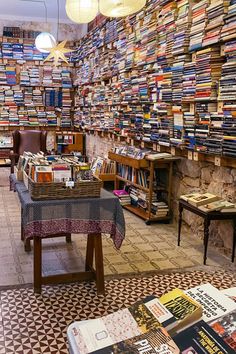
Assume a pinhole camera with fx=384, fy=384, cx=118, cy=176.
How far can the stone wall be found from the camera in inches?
151

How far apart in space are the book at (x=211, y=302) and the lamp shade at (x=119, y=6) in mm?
2881

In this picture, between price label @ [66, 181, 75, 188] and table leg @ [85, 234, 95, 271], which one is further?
table leg @ [85, 234, 95, 271]

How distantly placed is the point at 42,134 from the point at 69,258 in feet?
13.0

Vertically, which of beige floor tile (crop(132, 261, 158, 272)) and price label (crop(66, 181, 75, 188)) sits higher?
price label (crop(66, 181, 75, 188))

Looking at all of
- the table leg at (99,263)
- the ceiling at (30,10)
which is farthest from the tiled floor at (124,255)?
the ceiling at (30,10)

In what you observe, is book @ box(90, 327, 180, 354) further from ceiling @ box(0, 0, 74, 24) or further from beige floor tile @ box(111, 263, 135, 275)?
ceiling @ box(0, 0, 74, 24)

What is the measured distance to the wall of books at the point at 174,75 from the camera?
11.9ft

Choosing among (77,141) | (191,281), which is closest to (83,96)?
(77,141)

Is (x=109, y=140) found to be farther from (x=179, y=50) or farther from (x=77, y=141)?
(x=179, y=50)

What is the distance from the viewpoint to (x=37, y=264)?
288 cm

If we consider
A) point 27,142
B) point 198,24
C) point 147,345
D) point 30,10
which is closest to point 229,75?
point 198,24

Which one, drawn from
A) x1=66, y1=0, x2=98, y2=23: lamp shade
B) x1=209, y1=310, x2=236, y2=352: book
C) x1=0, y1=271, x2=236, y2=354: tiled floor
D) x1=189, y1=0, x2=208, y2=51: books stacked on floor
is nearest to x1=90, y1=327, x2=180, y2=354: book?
x1=209, y1=310, x2=236, y2=352: book

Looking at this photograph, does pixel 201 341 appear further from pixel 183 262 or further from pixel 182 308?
pixel 183 262

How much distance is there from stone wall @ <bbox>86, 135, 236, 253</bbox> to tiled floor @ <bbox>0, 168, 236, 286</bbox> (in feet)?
0.47
